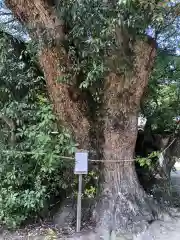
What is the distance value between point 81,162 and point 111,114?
2.28ft

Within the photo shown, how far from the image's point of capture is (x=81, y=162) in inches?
113

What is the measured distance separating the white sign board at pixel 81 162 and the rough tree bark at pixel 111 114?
0.31 metres

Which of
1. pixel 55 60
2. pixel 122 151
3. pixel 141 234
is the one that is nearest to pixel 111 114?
pixel 122 151

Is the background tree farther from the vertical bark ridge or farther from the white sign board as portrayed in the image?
the white sign board

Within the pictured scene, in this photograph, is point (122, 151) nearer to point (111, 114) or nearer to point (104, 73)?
point (111, 114)

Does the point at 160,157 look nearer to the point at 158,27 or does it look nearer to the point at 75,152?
the point at 75,152

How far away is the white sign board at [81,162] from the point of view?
9.37 feet

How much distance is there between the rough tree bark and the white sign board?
314 mm

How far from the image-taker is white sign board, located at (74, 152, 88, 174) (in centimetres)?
286

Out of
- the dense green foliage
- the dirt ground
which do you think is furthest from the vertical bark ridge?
the dirt ground

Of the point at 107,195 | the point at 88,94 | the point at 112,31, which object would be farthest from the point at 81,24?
the point at 107,195

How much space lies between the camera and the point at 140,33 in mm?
2842

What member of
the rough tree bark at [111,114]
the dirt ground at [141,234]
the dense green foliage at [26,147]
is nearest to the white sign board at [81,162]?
the dense green foliage at [26,147]

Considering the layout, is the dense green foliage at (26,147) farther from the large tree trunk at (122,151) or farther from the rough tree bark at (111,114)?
the large tree trunk at (122,151)
